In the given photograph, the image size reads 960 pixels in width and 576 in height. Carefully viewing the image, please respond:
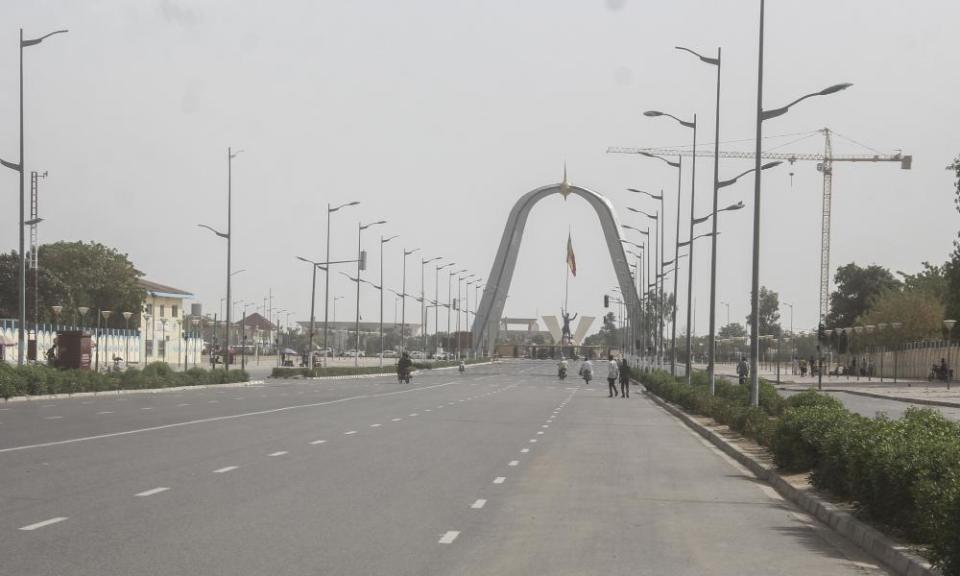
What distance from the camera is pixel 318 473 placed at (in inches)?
687

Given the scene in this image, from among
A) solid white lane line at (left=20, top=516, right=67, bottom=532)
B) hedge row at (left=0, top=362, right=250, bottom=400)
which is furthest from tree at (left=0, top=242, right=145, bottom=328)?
solid white lane line at (left=20, top=516, right=67, bottom=532)

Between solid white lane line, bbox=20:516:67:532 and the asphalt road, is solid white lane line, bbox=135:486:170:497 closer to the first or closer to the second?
the asphalt road

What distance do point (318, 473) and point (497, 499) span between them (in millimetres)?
3452

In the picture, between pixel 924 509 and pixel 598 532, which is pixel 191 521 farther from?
pixel 924 509

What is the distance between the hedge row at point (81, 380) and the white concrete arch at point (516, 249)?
98.7 m

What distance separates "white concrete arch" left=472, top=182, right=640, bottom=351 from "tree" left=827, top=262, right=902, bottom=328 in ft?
84.1

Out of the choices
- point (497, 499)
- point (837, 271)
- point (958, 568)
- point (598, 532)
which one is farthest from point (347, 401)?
point (837, 271)

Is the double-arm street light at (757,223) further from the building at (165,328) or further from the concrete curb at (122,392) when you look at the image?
the building at (165,328)

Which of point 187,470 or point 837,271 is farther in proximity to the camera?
point 837,271

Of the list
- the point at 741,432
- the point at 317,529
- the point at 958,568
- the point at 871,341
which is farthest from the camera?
the point at 871,341

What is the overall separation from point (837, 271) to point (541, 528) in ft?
493

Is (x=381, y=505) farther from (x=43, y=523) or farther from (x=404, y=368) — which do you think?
(x=404, y=368)

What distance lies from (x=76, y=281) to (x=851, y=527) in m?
107

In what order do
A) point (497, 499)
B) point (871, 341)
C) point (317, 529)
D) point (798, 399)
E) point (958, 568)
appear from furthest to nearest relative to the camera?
point (871, 341)
point (798, 399)
point (497, 499)
point (317, 529)
point (958, 568)
